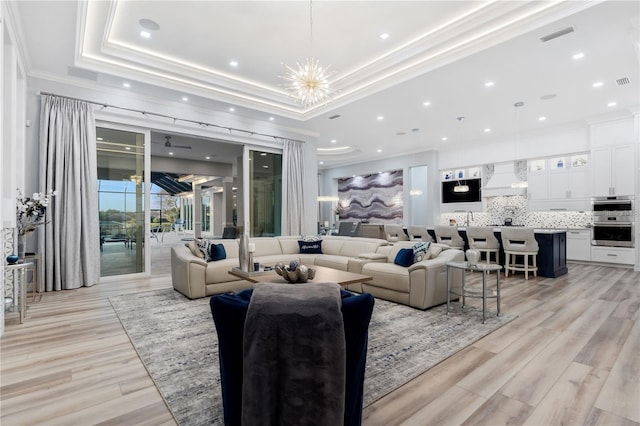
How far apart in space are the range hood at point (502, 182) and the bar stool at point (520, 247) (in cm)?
279

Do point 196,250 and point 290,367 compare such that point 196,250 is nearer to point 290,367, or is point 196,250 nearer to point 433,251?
point 433,251

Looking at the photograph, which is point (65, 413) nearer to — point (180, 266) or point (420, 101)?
point (180, 266)

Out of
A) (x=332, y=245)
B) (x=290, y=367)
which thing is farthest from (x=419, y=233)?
(x=290, y=367)

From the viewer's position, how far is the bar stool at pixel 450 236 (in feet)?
21.6

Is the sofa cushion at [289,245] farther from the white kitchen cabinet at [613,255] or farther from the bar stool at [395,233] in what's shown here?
the white kitchen cabinet at [613,255]

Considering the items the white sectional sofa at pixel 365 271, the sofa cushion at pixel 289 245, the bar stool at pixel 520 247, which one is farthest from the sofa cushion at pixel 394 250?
the bar stool at pixel 520 247

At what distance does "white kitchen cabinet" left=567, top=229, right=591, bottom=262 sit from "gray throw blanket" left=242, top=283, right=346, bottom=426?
839 cm

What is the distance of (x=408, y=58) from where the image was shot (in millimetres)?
4684

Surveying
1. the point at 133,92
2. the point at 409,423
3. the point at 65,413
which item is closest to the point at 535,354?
the point at 409,423

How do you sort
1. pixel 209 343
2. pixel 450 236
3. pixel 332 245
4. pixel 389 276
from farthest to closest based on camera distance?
pixel 450 236 < pixel 332 245 < pixel 389 276 < pixel 209 343

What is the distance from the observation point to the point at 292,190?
24.5 feet

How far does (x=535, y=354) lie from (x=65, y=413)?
3314mm

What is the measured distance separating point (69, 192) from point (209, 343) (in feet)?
12.1

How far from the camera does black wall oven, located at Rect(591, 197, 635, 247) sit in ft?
21.9
